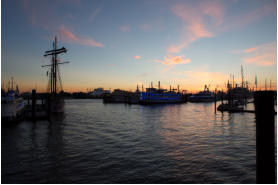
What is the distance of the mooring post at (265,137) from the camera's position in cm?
514

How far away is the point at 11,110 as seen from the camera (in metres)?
28.4

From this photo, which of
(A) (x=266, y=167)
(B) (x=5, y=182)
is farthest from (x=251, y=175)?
(B) (x=5, y=182)

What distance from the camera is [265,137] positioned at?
5.33m

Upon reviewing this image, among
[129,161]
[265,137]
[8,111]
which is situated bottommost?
[129,161]

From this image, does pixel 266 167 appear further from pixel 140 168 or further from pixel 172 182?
pixel 140 168

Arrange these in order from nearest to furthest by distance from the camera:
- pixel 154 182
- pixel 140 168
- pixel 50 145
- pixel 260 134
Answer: pixel 260 134 → pixel 154 182 → pixel 140 168 → pixel 50 145

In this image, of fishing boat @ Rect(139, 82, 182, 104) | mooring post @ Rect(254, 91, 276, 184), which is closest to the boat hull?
mooring post @ Rect(254, 91, 276, 184)

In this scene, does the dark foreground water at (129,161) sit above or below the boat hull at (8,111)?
below

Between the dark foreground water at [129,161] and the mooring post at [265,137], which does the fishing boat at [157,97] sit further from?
the mooring post at [265,137]

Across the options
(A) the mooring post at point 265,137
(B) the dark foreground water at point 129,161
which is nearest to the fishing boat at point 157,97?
(B) the dark foreground water at point 129,161

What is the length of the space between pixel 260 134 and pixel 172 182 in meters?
5.70

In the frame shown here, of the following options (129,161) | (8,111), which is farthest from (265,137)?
(8,111)

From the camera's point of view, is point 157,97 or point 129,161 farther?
point 157,97

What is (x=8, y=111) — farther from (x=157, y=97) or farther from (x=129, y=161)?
(x=157, y=97)
